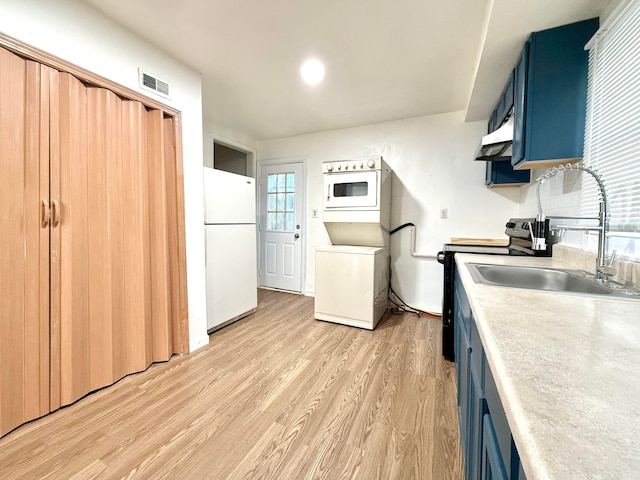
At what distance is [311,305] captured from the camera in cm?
346

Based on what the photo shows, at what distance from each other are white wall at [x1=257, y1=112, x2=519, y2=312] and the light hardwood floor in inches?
44.6

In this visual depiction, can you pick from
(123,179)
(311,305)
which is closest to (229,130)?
(123,179)

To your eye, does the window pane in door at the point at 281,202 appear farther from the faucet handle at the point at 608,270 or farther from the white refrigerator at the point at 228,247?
the faucet handle at the point at 608,270

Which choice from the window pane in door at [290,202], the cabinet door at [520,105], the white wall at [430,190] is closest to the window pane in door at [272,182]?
the window pane in door at [290,202]

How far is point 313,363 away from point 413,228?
6.49ft

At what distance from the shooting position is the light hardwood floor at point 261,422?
118 cm

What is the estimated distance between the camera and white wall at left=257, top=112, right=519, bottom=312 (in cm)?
292

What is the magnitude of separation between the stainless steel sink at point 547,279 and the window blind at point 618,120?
193 mm

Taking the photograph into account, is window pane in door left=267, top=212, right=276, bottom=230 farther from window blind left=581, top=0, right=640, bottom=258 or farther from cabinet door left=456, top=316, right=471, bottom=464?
window blind left=581, top=0, right=640, bottom=258


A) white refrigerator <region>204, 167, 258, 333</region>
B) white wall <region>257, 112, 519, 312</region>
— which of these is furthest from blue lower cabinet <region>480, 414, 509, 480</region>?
white wall <region>257, 112, 519, 312</region>

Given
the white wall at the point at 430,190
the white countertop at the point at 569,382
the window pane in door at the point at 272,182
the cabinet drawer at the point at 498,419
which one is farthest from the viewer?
the window pane in door at the point at 272,182

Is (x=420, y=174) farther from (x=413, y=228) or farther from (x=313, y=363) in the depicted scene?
(x=313, y=363)

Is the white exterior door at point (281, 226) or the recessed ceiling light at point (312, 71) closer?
the recessed ceiling light at point (312, 71)

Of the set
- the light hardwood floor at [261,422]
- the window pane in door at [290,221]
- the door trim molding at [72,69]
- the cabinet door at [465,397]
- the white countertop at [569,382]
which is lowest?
the light hardwood floor at [261,422]
